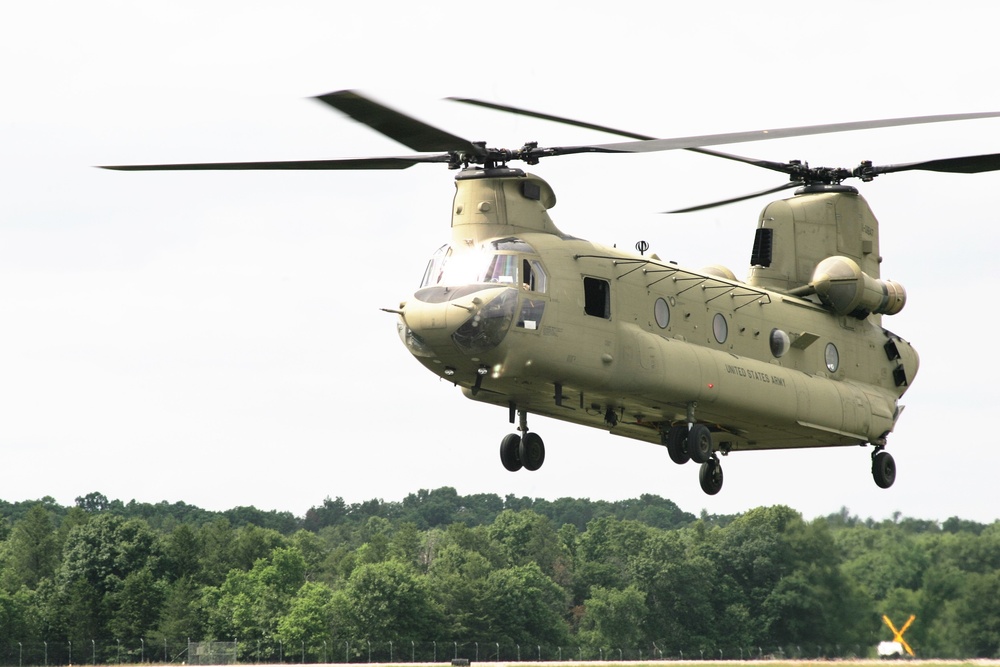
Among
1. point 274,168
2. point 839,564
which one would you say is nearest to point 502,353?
point 274,168

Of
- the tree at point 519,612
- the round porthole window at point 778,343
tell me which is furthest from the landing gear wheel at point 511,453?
the tree at point 519,612

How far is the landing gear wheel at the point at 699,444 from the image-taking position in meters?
32.7

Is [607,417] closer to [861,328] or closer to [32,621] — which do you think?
[861,328]

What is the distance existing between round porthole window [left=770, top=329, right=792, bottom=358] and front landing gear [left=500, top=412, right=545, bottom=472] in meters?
6.20

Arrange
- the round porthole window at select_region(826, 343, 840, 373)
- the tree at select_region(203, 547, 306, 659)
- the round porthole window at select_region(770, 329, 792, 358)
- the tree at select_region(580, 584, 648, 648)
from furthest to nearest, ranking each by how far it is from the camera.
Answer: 1. the tree at select_region(203, 547, 306, 659)
2. the tree at select_region(580, 584, 648, 648)
3. the round porthole window at select_region(826, 343, 840, 373)
4. the round porthole window at select_region(770, 329, 792, 358)

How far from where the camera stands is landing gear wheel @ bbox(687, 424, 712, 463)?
32.7m

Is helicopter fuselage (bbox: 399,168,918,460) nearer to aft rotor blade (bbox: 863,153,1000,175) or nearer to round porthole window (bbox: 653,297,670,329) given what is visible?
round porthole window (bbox: 653,297,670,329)

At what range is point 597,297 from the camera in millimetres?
30922

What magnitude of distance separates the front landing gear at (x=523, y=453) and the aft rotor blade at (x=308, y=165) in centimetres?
536

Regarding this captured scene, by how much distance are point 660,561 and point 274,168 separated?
204 feet

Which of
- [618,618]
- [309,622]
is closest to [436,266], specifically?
[309,622]

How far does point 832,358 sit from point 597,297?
826 cm

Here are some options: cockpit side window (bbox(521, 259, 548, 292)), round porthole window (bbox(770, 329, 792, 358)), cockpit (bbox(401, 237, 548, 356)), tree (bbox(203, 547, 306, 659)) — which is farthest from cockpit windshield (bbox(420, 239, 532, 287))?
tree (bbox(203, 547, 306, 659))

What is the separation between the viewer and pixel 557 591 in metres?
98.7
